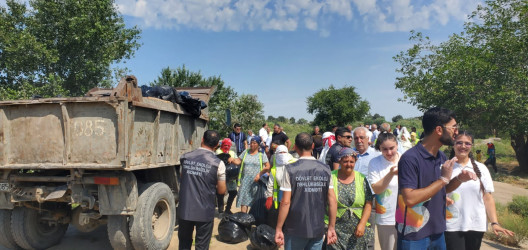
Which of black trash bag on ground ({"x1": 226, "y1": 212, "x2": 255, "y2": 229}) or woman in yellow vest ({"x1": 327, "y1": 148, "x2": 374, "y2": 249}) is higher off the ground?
woman in yellow vest ({"x1": 327, "y1": 148, "x2": 374, "y2": 249})

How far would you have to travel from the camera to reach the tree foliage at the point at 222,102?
749 inches

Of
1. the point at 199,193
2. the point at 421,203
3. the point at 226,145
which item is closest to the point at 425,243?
the point at 421,203

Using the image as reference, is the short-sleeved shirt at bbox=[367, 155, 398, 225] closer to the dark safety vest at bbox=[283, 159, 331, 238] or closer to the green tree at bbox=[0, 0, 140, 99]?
the dark safety vest at bbox=[283, 159, 331, 238]

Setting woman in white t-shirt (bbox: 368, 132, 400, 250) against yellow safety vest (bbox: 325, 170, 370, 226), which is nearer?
yellow safety vest (bbox: 325, 170, 370, 226)

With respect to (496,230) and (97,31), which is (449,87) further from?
(97,31)

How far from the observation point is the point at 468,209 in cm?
295

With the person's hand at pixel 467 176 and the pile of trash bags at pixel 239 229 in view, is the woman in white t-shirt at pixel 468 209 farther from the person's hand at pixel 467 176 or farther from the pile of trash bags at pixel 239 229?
the pile of trash bags at pixel 239 229

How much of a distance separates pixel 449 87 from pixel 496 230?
13.0 meters

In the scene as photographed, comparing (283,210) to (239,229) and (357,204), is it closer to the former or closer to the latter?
(357,204)

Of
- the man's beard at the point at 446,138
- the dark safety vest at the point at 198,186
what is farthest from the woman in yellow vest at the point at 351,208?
the dark safety vest at the point at 198,186

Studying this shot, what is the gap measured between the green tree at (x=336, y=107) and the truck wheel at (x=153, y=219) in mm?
33050

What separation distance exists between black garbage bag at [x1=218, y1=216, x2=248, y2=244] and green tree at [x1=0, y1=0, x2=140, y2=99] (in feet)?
34.9

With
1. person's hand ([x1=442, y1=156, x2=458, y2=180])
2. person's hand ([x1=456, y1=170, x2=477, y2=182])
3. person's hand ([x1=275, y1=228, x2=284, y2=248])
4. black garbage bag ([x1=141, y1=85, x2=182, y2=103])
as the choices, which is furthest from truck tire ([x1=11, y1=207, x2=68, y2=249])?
person's hand ([x1=456, y1=170, x2=477, y2=182])

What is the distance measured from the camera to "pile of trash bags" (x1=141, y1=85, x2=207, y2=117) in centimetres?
516
